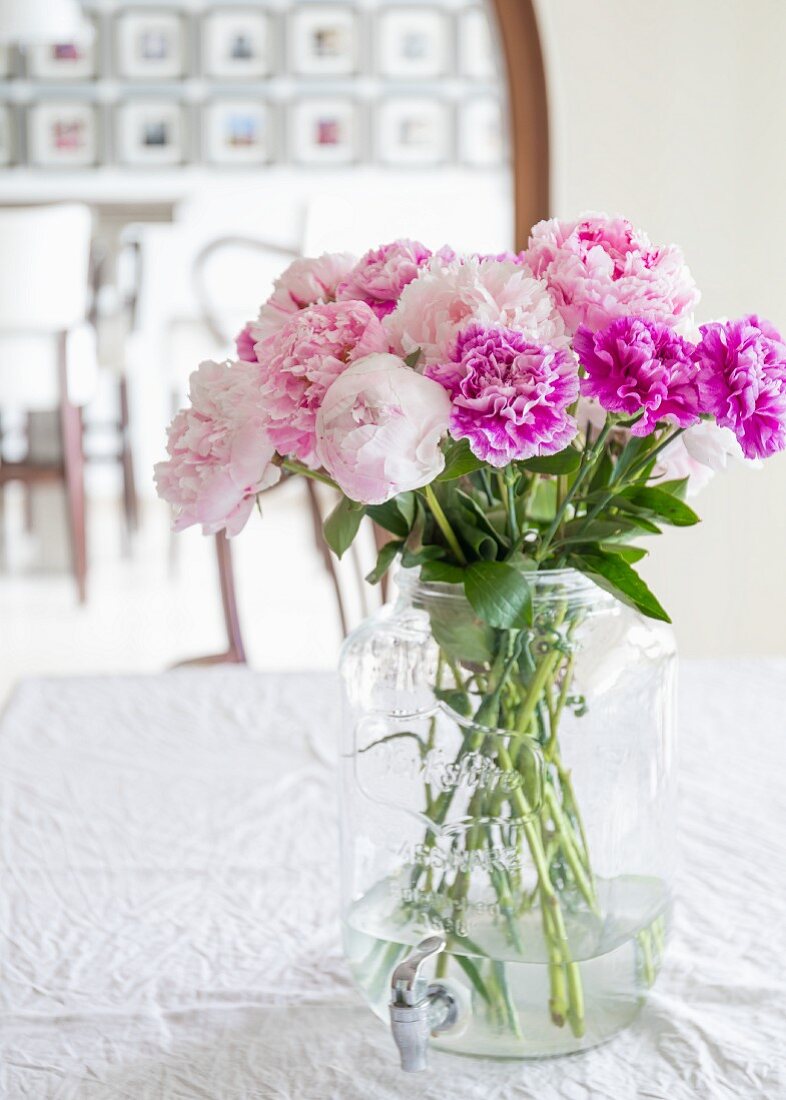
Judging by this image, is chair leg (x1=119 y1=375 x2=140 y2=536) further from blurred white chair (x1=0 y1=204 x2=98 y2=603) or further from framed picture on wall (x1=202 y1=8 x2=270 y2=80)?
framed picture on wall (x1=202 y1=8 x2=270 y2=80)

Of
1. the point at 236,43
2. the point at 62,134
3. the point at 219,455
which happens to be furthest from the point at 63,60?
the point at 219,455

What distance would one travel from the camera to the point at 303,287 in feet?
1.89

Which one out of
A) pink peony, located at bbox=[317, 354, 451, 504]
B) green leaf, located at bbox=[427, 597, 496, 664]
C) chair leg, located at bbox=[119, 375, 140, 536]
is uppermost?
pink peony, located at bbox=[317, 354, 451, 504]

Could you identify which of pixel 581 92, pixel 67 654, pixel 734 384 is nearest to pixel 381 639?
pixel 734 384

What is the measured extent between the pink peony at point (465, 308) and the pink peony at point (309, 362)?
0.04ft

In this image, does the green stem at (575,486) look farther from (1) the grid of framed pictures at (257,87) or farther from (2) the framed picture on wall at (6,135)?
(2) the framed picture on wall at (6,135)

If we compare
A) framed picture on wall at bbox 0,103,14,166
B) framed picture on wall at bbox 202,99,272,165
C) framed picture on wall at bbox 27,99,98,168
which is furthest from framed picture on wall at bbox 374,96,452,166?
framed picture on wall at bbox 0,103,14,166

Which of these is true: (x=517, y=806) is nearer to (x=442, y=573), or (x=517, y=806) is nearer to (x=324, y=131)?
(x=442, y=573)

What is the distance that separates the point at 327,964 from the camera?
2.23 ft

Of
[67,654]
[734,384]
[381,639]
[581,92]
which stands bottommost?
[67,654]

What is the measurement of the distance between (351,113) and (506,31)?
4307 mm

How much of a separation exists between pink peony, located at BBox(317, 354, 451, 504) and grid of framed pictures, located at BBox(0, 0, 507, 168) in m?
5.52

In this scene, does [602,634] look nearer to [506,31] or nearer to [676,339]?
[676,339]

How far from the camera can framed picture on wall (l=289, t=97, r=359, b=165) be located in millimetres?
5723
